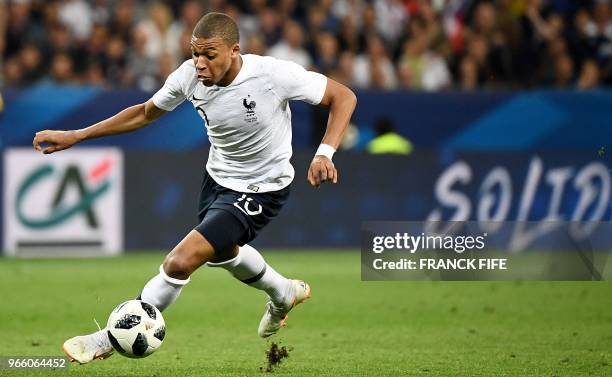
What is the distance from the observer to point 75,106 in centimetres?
1623

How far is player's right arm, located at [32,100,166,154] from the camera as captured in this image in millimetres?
7180

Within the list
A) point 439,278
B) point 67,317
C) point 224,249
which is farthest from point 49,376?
point 67,317

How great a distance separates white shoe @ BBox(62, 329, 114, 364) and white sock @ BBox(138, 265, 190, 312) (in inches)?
13.3

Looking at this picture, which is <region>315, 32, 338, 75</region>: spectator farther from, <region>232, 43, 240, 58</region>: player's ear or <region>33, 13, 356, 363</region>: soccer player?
<region>232, 43, 240, 58</region>: player's ear

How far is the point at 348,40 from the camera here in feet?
57.2

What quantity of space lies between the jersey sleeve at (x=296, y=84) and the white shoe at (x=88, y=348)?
1.77 metres

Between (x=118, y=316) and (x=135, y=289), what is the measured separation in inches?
200

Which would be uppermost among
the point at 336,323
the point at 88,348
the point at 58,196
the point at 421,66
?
the point at 421,66

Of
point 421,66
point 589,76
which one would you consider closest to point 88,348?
point 421,66

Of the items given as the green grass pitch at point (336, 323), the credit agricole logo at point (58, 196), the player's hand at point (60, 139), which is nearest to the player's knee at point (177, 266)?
the green grass pitch at point (336, 323)

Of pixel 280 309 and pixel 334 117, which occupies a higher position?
pixel 334 117

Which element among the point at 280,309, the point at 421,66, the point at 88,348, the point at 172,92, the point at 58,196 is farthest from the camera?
the point at 421,66

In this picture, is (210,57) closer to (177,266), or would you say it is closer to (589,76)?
(177,266)

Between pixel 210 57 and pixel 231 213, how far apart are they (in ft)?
3.05
